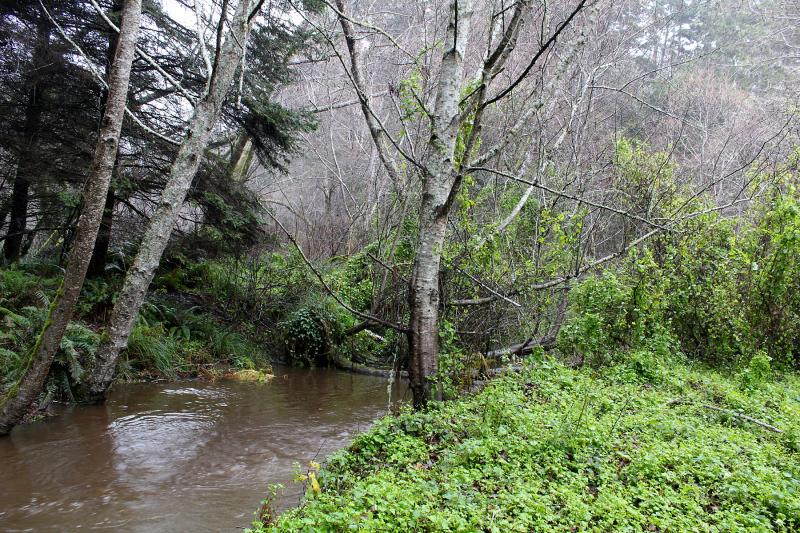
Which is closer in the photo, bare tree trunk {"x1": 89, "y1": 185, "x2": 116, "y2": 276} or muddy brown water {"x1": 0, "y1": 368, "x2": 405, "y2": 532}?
muddy brown water {"x1": 0, "y1": 368, "x2": 405, "y2": 532}

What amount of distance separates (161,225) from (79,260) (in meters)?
1.63

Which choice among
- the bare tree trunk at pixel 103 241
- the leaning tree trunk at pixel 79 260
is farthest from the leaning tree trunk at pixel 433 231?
the bare tree trunk at pixel 103 241

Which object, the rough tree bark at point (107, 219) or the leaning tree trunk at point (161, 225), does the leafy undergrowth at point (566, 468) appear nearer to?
the leaning tree trunk at point (161, 225)

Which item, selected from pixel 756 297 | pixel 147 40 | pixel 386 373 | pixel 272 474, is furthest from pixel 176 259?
A: pixel 756 297

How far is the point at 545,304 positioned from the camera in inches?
354

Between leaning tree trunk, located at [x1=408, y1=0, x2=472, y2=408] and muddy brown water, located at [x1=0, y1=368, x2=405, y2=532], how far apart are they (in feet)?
5.47

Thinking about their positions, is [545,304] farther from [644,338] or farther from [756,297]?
[756,297]

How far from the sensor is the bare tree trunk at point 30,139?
844cm

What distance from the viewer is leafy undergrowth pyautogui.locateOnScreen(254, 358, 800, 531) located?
10.5ft

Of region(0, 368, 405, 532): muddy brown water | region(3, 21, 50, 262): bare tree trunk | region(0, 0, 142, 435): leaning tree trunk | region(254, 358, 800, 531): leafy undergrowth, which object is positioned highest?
region(3, 21, 50, 262): bare tree trunk

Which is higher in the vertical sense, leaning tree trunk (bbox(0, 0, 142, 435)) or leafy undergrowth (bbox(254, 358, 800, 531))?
leaning tree trunk (bbox(0, 0, 142, 435))

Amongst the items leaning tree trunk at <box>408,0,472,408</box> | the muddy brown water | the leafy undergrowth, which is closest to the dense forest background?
leaning tree trunk at <box>408,0,472,408</box>

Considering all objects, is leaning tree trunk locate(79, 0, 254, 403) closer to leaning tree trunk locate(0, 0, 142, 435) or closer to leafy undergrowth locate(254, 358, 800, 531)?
leaning tree trunk locate(0, 0, 142, 435)

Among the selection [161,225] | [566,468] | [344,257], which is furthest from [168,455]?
[344,257]
